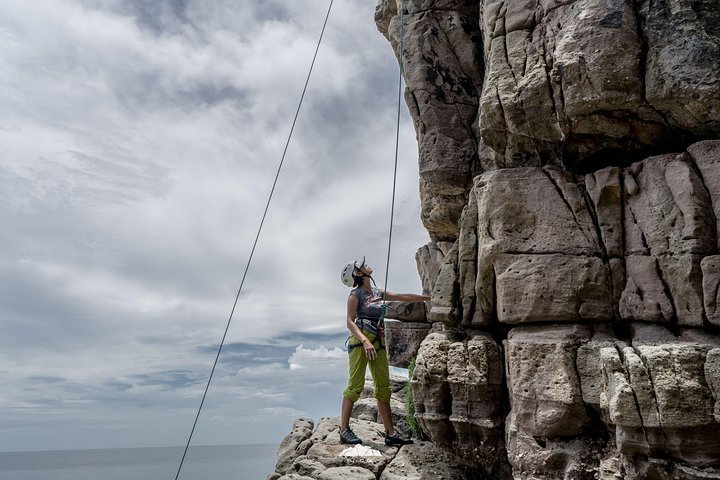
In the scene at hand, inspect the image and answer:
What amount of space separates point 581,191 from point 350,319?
6.16m

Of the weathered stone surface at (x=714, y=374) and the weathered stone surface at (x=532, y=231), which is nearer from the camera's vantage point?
the weathered stone surface at (x=714, y=374)

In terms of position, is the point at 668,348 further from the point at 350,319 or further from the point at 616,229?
the point at 350,319

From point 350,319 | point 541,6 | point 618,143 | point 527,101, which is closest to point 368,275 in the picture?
point 350,319

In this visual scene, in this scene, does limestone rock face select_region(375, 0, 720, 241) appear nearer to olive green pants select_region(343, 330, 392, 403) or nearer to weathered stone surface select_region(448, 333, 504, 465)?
weathered stone surface select_region(448, 333, 504, 465)

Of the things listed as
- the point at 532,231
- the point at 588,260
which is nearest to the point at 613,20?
the point at 532,231

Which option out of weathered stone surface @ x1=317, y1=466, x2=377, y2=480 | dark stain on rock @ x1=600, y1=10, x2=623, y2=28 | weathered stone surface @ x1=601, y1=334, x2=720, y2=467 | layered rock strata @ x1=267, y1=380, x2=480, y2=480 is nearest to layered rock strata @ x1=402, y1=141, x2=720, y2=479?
weathered stone surface @ x1=601, y1=334, x2=720, y2=467

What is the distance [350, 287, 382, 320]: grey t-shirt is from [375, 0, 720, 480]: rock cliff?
1.48m

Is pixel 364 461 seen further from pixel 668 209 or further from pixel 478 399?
pixel 668 209

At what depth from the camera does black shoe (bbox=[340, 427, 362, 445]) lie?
13.5 m

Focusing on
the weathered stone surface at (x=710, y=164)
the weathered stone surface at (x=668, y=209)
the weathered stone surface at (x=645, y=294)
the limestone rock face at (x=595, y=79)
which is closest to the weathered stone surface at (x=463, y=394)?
the weathered stone surface at (x=645, y=294)

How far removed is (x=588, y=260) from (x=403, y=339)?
1010 centimetres

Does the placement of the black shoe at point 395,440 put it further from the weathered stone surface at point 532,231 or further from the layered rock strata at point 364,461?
the weathered stone surface at point 532,231

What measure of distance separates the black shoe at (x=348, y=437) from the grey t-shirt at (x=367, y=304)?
297 cm

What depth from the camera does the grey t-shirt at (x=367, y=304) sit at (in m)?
13.5
